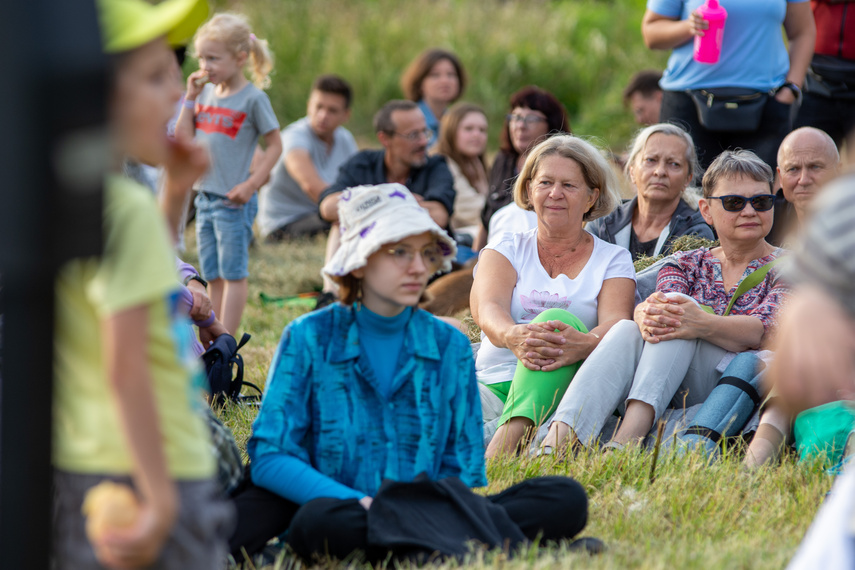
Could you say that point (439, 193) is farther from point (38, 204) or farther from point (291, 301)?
point (38, 204)

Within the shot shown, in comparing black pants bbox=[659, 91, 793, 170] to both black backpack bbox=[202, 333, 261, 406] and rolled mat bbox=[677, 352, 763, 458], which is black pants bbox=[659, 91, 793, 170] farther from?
black backpack bbox=[202, 333, 261, 406]

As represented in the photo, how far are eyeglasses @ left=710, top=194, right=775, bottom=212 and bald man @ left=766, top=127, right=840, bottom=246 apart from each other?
404 millimetres

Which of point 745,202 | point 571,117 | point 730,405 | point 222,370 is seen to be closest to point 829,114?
point 745,202

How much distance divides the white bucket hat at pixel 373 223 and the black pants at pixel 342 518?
0.67 meters

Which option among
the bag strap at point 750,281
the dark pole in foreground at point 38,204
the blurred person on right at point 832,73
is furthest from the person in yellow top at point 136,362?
the blurred person on right at point 832,73

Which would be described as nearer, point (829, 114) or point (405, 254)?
point (405, 254)

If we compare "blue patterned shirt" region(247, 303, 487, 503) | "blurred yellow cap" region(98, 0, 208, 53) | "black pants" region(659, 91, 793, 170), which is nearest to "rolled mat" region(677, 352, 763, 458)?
"blue patterned shirt" region(247, 303, 487, 503)

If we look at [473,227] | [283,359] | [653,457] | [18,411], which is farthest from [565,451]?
[473,227]

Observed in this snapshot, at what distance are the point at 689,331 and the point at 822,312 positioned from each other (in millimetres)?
2071

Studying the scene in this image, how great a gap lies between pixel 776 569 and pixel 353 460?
3.87ft

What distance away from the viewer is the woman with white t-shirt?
383 cm

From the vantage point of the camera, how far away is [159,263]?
164 cm

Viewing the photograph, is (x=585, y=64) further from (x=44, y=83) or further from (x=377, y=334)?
(x=44, y=83)

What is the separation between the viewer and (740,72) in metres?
5.00
